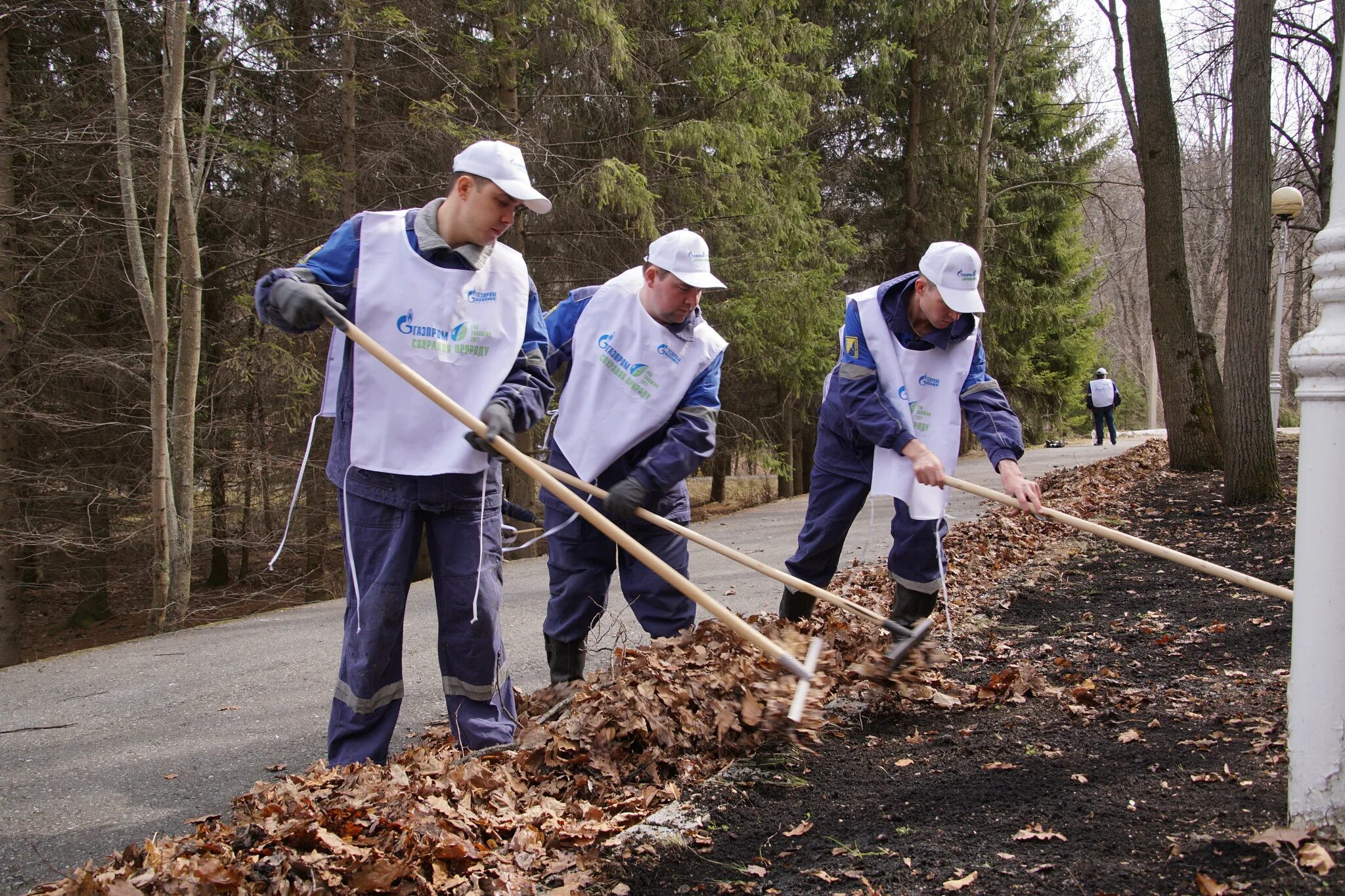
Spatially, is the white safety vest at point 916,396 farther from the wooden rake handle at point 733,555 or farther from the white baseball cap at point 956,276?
the wooden rake handle at point 733,555

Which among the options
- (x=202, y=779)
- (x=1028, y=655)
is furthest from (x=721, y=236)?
(x=202, y=779)

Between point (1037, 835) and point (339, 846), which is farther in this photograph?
point (1037, 835)

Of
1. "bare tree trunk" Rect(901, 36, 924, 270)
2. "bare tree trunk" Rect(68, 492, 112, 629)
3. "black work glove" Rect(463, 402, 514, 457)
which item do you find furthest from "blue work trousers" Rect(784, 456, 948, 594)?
"bare tree trunk" Rect(901, 36, 924, 270)

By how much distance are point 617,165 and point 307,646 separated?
6.90m

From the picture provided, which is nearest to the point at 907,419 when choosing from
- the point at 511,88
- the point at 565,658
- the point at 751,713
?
the point at 751,713

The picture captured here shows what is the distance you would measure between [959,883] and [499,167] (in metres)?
2.66

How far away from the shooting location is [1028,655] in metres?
4.89

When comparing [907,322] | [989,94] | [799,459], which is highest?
[989,94]

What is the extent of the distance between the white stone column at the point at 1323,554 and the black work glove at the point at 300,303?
9.39 feet

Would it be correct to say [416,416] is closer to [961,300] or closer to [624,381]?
[624,381]

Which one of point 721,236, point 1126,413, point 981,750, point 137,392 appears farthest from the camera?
point 1126,413

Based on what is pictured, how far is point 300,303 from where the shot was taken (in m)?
3.25

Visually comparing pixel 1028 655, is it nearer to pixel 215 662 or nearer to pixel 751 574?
pixel 751 574

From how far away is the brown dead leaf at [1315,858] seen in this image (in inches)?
89.6
